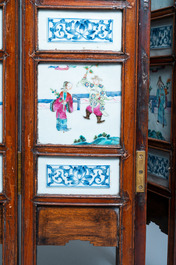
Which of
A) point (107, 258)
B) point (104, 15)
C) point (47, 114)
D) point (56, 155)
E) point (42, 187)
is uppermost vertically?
point (104, 15)

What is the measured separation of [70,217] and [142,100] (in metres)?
0.63

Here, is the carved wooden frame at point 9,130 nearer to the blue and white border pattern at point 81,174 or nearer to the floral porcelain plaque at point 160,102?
the blue and white border pattern at point 81,174

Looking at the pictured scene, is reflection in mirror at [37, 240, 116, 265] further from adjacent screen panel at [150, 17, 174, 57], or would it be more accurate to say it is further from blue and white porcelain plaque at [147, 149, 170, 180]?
adjacent screen panel at [150, 17, 174, 57]

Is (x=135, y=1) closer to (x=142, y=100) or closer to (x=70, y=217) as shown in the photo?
(x=142, y=100)

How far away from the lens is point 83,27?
210 centimetres

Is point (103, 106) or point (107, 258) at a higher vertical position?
point (103, 106)

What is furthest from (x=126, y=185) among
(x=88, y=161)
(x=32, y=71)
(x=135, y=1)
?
(x=135, y=1)

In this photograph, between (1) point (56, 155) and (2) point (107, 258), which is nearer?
(1) point (56, 155)

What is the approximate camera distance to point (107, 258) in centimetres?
285

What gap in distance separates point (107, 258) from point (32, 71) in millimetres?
1331

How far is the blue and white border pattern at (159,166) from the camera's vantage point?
2.58 meters

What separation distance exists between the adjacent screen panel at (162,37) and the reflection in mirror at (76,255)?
4.08 ft

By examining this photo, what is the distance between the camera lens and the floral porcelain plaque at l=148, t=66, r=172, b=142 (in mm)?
2543

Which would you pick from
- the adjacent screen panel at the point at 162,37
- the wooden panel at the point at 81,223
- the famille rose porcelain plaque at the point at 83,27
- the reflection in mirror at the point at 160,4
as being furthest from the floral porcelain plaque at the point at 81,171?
the reflection in mirror at the point at 160,4
